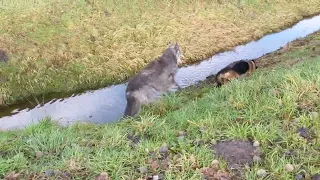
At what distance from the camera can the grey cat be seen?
985 centimetres

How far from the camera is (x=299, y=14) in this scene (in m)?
22.1

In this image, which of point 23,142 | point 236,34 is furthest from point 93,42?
point 23,142

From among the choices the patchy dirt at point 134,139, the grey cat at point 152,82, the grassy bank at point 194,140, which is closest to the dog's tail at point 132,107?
the grey cat at point 152,82

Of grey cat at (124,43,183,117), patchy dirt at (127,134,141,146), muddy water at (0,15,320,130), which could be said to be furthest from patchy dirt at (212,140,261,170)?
muddy water at (0,15,320,130)

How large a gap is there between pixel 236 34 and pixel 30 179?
15377mm

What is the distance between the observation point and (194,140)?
5781mm

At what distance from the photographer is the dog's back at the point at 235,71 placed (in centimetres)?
1176

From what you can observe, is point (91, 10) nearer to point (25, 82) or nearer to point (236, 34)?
point (25, 82)

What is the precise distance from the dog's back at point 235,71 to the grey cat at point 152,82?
1555 millimetres

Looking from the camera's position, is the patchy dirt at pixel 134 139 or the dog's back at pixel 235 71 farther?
the dog's back at pixel 235 71

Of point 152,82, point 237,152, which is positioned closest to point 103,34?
point 152,82

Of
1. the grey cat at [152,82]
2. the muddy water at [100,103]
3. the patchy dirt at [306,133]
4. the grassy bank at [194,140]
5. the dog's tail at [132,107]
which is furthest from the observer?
the muddy water at [100,103]

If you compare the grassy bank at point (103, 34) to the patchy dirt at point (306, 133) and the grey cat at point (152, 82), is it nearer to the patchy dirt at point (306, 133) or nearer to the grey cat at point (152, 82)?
the grey cat at point (152, 82)

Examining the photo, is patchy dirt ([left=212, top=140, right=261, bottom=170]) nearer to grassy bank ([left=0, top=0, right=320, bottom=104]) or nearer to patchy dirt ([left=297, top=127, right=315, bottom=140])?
patchy dirt ([left=297, top=127, right=315, bottom=140])
